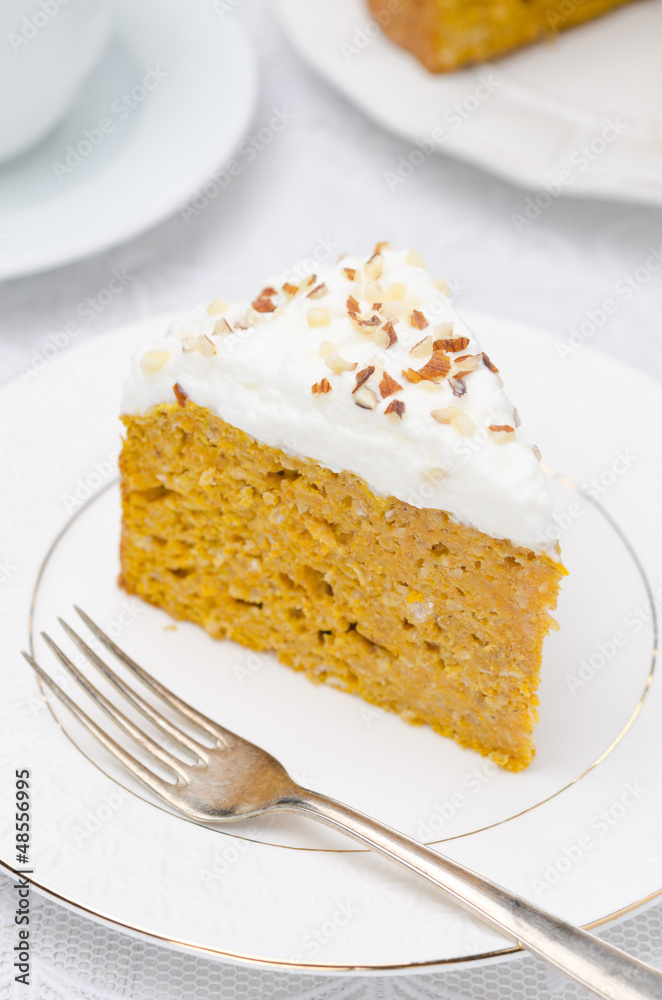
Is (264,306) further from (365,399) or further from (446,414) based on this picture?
(446,414)

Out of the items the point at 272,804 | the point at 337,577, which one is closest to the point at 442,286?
the point at 337,577

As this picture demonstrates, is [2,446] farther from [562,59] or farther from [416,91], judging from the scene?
[562,59]

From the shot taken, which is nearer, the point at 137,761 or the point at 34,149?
the point at 137,761

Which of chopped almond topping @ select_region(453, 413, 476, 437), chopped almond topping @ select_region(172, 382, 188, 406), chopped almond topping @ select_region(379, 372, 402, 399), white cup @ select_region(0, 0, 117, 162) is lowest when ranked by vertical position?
chopped almond topping @ select_region(453, 413, 476, 437)

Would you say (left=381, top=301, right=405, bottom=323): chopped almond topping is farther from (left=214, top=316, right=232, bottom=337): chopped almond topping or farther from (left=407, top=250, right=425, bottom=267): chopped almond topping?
(left=214, top=316, right=232, bottom=337): chopped almond topping

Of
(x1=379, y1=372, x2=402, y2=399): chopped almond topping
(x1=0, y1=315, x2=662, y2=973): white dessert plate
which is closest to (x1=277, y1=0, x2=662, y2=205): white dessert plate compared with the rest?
(x1=0, y1=315, x2=662, y2=973): white dessert plate

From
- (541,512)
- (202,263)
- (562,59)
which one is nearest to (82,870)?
(541,512)
